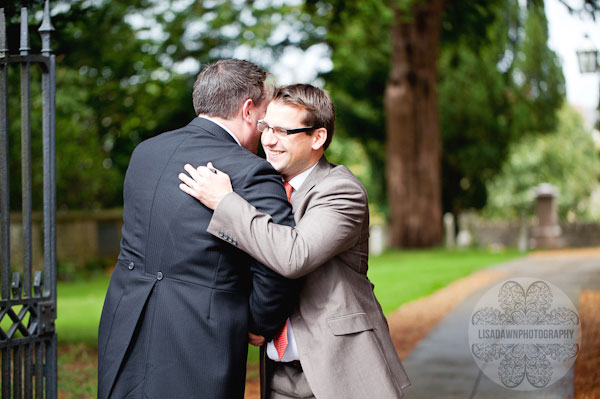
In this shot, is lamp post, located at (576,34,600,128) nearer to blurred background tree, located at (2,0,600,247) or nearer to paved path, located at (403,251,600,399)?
blurred background tree, located at (2,0,600,247)

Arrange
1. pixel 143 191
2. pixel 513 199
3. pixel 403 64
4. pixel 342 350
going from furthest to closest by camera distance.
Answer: pixel 513 199
pixel 403 64
pixel 143 191
pixel 342 350

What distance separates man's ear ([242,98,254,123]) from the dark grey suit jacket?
201 mm

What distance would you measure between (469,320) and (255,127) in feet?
22.2

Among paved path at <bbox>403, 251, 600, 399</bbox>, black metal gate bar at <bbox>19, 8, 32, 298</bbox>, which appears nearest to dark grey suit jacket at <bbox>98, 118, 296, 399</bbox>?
black metal gate bar at <bbox>19, 8, 32, 298</bbox>

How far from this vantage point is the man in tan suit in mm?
2572

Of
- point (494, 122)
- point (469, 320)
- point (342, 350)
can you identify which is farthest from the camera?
point (494, 122)

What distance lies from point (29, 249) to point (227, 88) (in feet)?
5.34

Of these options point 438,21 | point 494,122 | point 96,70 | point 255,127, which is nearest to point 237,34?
point 96,70

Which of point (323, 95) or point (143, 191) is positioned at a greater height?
point (323, 95)

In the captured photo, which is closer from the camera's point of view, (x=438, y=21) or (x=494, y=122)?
(x=438, y=21)

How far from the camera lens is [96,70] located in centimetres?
1895

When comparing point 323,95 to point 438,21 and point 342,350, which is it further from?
point 438,21

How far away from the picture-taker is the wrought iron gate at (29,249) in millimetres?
3682

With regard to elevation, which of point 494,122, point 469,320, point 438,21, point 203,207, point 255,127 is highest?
point 438,21
